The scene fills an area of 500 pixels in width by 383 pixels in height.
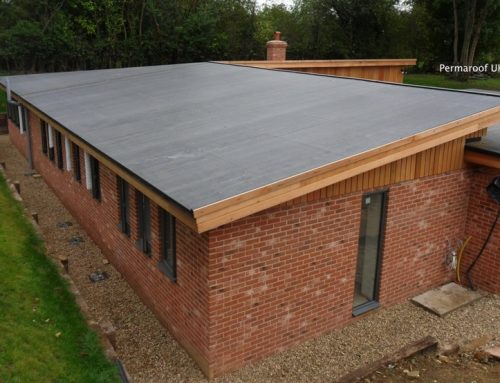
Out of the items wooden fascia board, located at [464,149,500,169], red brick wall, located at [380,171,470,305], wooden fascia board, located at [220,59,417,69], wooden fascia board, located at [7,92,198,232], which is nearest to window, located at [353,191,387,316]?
red brick wall, located at [380,171,470,305]

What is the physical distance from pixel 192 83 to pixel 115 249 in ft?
16.6

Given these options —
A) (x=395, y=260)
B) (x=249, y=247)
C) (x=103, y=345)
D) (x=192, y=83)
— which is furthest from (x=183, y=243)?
(x=192, y=83)

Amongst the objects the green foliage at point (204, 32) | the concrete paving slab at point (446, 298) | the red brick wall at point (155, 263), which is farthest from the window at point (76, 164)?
the green foliage at point (204, 32)

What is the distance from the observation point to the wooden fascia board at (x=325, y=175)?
4980mm

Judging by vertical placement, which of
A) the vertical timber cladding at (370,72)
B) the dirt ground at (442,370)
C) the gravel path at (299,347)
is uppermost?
the vertical timber cladding at (370,72)

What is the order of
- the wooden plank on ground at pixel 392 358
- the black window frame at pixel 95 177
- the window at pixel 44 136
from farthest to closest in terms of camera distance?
the window at pixel 44 136 → the black window frame at pixel 95 177 → the wooden plank on ground at pixel 392 358

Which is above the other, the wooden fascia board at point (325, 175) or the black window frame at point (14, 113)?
the wooden fascia board at point (325, 175)

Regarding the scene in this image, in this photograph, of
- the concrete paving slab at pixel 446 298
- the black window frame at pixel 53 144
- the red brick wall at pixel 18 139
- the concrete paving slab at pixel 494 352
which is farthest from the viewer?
the red brick wall at pixel 18 139

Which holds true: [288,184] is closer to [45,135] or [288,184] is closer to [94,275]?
[94,275]

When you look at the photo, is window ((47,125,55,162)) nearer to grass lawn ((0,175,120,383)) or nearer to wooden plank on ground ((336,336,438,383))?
grass lawn ((0,175,120,383))

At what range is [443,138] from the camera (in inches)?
266

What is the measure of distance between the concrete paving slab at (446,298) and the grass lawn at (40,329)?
4.99m

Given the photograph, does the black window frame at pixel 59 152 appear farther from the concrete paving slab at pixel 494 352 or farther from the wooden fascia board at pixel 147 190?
the concrete paving slab at pixel 494 352

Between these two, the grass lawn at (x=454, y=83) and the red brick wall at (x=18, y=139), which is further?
the grass lawn at (x=454, y=83)
